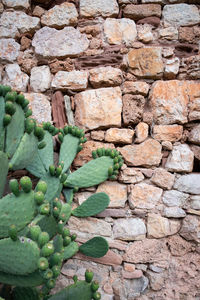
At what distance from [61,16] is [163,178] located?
1398mm

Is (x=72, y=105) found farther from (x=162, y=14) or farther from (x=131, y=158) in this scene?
(x=162, y=14)

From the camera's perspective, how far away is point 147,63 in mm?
1896

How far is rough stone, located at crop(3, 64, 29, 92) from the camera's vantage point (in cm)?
191

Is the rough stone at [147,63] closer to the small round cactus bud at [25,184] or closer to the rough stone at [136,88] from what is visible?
the rough stone at [136,88]

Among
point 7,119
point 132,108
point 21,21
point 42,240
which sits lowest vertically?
point 42,240

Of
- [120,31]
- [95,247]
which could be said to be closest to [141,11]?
[120,31]

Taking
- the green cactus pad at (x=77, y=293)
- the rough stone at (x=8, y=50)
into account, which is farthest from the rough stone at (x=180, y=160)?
the rough stone at (x=8, y=50)

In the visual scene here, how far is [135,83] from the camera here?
1.87 metres

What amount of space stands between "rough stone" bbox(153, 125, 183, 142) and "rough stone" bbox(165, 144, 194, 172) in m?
0.08

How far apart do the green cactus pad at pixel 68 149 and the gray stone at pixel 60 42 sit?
65 cm

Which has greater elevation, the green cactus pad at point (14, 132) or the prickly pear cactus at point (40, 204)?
the green cactus pad at point (14, 132)

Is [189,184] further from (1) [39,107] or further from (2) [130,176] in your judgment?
(1) [39,107]

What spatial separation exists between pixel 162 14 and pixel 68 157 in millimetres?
1302

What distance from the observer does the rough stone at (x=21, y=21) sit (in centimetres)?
200
